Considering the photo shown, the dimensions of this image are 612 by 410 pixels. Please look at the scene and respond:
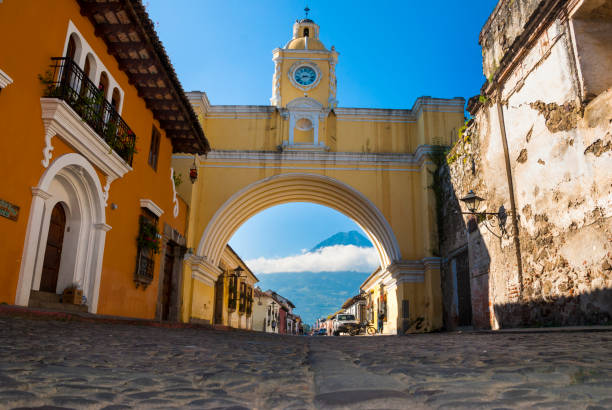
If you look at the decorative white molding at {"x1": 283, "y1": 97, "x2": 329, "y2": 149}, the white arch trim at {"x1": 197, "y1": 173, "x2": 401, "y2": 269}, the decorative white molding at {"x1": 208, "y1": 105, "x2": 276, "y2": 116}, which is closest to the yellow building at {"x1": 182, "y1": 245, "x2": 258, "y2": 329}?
the white arch trim at {"x1": 197, "y1": 173, "x2": 401, "y2": 269}

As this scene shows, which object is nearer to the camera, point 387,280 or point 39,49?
point 39,49

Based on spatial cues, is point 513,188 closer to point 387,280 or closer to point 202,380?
point 202,380

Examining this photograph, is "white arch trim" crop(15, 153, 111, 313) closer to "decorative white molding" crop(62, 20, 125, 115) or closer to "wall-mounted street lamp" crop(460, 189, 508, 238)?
"decorative white molding" crop(62, 20, 125, 115)

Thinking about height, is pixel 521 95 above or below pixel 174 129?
below

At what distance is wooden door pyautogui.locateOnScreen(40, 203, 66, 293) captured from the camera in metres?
7.72

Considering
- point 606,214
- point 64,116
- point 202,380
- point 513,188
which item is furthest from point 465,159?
point 202,380

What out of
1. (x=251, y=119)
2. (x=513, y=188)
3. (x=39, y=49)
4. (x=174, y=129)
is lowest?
(x=513, y=188)

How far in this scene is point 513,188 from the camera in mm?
9320

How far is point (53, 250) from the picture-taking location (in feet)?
26.1

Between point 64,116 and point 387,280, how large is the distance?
46.8 ft

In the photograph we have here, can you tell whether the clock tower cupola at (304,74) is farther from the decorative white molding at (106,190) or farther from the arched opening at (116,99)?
the decorative white molding at (106,190)

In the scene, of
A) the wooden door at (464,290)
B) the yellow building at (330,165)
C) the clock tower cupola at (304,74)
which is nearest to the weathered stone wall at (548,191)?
the wooden door at (464,290)

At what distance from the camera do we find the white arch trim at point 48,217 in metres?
6.41

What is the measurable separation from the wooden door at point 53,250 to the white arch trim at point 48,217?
36cm
